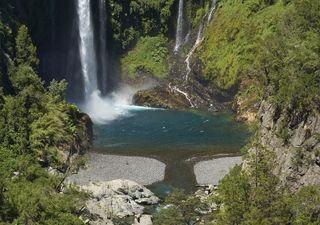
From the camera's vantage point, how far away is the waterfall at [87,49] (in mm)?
87875

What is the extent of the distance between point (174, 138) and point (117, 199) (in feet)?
71.1

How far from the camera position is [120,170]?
55.9 m

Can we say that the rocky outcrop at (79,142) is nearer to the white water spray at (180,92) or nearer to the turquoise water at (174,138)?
the turquoise water at (174,138)

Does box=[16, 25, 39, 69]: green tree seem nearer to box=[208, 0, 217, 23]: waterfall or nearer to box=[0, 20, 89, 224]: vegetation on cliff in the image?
box=[0, 20, 89, 224]: vegetation on cliff

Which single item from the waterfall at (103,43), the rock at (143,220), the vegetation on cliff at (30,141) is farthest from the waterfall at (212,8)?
the rock at (143,220)

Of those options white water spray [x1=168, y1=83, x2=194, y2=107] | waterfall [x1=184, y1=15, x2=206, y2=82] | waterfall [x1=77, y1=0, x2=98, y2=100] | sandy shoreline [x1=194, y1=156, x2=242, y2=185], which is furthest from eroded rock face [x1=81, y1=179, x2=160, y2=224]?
waterfall [x1=184, y1=15, x2=206, y2=82]

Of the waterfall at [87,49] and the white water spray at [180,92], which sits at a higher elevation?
the waterfall at [87,49]

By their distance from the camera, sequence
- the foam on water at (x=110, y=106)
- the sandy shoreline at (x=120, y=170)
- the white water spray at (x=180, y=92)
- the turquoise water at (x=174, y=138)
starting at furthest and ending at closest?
the white water spray at (x=180, y=92), the foam on water at (x=110, y=106), the turquoise water at (x=174, y=138), the sandy shoreline at (x=120, y=170)

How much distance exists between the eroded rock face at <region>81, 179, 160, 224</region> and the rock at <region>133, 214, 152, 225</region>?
1.00 metres

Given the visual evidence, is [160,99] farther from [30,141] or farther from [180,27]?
[30,141]

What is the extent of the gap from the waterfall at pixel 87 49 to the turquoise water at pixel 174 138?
1088cm

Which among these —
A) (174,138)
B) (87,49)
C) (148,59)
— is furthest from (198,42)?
(174,138)

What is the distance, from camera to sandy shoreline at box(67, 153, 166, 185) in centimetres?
5347

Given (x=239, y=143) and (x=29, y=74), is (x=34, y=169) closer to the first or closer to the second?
(x=29, y=74)
